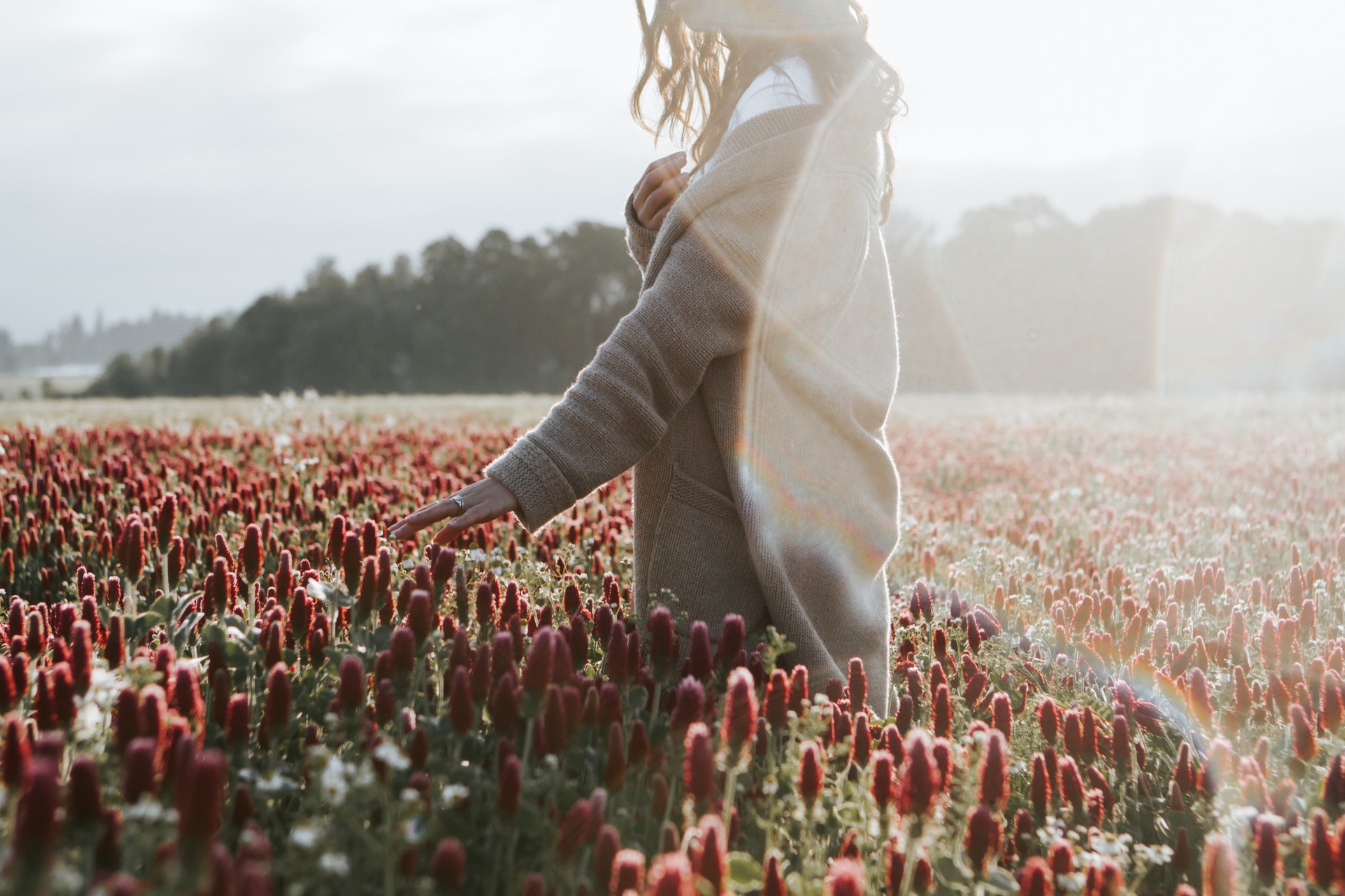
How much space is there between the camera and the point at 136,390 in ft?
265

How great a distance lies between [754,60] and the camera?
3.36 m

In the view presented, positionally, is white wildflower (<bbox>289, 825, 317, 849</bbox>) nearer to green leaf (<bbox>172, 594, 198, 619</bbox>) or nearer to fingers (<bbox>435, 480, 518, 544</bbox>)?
fingers (<bbox>435, 480, 518, 544</bbox>)

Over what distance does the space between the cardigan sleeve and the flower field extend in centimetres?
35

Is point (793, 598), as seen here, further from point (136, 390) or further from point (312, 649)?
point (136, 390)

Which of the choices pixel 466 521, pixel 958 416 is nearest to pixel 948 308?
pixel 958 416

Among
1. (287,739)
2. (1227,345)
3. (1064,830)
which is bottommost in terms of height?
(1064,830)

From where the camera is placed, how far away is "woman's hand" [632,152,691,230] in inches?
139

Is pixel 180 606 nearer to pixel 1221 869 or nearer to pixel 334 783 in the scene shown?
pixel 334 783

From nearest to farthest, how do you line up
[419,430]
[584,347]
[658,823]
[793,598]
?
1. [658,823]
2. [793,598]
3. [419,430]
4. [584,347]

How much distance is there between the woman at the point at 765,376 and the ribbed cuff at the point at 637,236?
0.91ft

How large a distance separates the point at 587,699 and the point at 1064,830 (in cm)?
126

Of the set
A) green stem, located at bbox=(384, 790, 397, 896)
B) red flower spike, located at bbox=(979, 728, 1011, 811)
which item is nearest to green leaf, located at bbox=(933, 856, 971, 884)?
red flower spike, located at bbox=(979, 728, 1011, 811)

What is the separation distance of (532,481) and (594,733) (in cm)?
73

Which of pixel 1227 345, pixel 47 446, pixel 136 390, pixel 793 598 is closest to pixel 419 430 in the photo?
pixel 47 446
